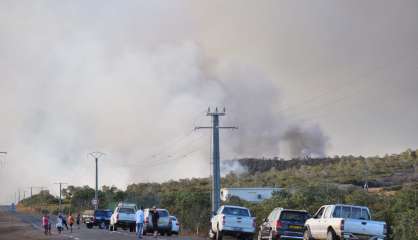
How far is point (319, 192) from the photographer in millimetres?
64312

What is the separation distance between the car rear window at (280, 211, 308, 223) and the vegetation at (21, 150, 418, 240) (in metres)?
4.46

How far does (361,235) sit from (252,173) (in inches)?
5541

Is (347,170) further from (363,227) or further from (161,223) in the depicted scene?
(363,227)

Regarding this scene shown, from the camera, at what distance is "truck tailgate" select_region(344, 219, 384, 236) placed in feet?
114

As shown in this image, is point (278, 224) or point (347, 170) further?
point (347, 170)

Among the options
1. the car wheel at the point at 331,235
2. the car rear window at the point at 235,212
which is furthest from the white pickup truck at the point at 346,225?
the car rear window at the point at 235,212

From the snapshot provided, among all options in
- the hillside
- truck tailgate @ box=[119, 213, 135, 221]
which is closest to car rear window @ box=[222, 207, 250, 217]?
truck tailgate @ box=[119, 213, 135, 221]

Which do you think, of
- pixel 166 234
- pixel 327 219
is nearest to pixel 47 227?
pixel 166 234

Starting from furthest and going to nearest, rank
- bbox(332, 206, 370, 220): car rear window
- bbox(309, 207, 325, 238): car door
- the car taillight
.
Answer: the car taillight
bbox(309, 207, 325, 238): car door
bbox(332, 206, 370, 220): car rear window

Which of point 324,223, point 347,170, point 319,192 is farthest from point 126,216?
point 347,170

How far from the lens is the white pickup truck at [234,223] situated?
46.7 meters

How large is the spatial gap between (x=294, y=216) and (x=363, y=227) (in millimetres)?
7888

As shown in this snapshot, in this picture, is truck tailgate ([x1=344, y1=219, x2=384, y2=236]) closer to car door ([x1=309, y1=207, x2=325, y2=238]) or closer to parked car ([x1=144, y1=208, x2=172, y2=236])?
car door ([x1=309, y1=207, x2=325, y2=238])

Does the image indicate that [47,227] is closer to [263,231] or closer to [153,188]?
[263,231]
